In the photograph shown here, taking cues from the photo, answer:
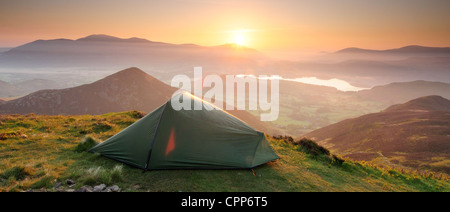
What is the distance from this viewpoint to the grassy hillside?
24.3 ft

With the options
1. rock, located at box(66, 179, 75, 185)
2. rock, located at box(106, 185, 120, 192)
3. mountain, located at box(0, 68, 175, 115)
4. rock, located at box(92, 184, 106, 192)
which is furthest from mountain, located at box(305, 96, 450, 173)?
mountain, located at box(0, 68, 175, 115)

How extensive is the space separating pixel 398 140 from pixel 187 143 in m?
79.5

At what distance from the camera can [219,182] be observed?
7.83 metres

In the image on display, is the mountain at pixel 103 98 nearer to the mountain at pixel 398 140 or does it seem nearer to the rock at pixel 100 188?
the mountain at pixel 398 140

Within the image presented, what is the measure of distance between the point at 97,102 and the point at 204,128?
139 metres

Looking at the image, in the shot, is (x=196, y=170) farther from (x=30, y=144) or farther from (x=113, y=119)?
(x=113, y=119)

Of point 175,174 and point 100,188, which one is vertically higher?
point 100,188

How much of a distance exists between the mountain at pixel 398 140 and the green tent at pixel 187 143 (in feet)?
102

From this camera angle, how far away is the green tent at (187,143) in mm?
8820

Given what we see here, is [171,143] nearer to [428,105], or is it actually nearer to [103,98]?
[103,98]

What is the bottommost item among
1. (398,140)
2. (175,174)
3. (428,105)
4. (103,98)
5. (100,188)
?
(398,140)

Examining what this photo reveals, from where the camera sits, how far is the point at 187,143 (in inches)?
359

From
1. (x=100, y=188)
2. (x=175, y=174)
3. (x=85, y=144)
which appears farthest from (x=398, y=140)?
(x=100, y=188)
